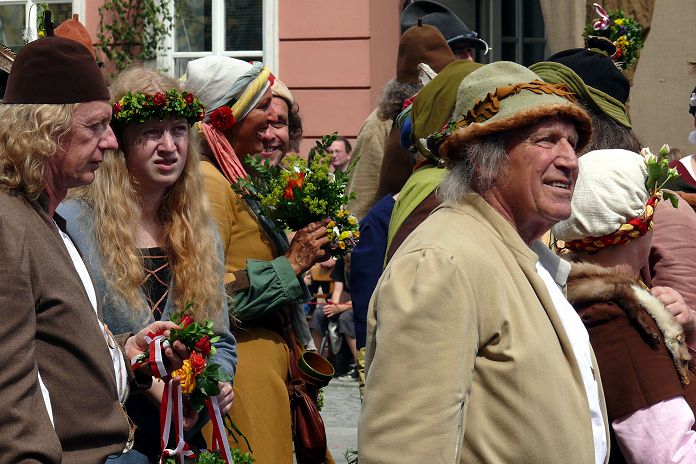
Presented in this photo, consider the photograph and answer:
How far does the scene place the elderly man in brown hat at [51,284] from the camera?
8.76 feet

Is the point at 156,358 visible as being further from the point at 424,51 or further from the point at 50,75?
the point at 424,51

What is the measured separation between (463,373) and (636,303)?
92cm

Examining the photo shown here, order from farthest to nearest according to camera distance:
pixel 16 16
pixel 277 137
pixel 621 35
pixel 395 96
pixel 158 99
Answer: pixel 16 16 < pixel 621 35 < pixel 395 96 < pixel 277 137 < pixel 158 99

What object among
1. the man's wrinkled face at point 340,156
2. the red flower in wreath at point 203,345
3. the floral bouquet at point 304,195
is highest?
the floral bouquet at point 304,195

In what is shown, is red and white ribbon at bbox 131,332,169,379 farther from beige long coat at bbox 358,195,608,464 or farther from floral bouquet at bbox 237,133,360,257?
floral bouquet at bbox 237,133,360,257

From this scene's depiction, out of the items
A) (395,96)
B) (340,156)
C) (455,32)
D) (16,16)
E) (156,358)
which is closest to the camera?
(156,358)

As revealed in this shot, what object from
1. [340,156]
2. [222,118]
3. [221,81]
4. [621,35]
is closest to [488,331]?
[222,118]

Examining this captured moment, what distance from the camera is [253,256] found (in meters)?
4.56

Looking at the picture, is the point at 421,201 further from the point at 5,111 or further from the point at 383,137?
the point at 383,137

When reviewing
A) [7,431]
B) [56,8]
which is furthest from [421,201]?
[56,8]

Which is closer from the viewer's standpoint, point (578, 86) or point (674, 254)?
point (674, 254)

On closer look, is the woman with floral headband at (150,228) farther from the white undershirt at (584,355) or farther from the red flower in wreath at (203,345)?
the white undershirt at (584,355)

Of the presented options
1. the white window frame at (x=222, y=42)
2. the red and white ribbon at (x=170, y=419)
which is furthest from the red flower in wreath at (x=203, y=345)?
the white window frame at (x=222, y=42)

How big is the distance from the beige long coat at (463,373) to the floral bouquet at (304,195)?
178 cm
